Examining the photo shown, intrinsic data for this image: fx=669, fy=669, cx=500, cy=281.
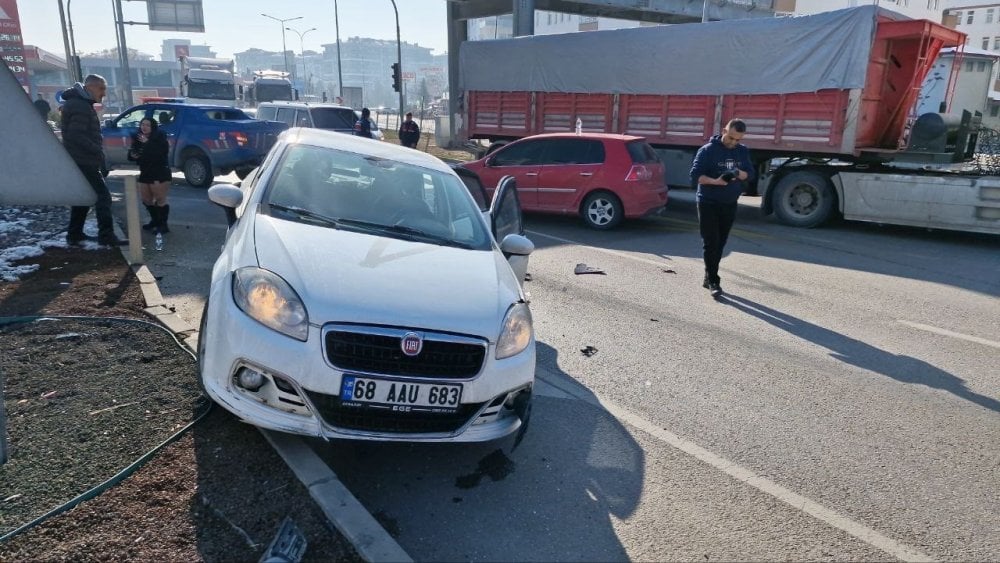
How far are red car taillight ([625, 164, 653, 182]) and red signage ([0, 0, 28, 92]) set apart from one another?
40335 mm

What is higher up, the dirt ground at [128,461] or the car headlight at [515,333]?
the car headlight at [515,333]

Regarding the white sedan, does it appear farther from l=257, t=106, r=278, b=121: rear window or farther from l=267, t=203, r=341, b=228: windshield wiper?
l=257, t=106, r=278, b=121: rear window

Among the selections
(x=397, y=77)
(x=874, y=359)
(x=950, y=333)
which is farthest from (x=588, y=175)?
(x=397, y=77)

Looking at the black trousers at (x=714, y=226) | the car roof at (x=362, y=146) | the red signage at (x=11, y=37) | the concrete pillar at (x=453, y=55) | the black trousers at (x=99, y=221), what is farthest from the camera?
the red signage at (x=11, y=37)

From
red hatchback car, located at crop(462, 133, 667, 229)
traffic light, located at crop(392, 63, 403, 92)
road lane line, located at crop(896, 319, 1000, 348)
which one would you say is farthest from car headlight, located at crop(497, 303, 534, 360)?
traffic light, located at crop(392, 63, 403, 92)

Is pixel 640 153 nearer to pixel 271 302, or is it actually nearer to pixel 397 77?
pixel 271 302

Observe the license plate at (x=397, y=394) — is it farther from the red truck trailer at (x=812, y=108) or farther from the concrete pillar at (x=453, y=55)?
the concrete pillar at (x=453, y=55)

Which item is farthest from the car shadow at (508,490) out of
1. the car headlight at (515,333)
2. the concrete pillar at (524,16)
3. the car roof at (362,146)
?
the concrete pillar at (524,16)

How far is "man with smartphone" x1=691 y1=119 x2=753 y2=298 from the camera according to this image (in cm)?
702

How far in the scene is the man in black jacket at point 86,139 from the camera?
757cm

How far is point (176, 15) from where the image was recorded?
128 feet

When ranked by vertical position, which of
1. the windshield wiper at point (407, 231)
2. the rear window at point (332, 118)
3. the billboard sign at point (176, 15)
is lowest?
the windshield wiper at point (407, 231)

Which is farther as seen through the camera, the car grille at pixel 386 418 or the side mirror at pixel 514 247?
the side mirror at pixel 514 247

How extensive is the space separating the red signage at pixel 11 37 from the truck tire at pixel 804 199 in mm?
41699
